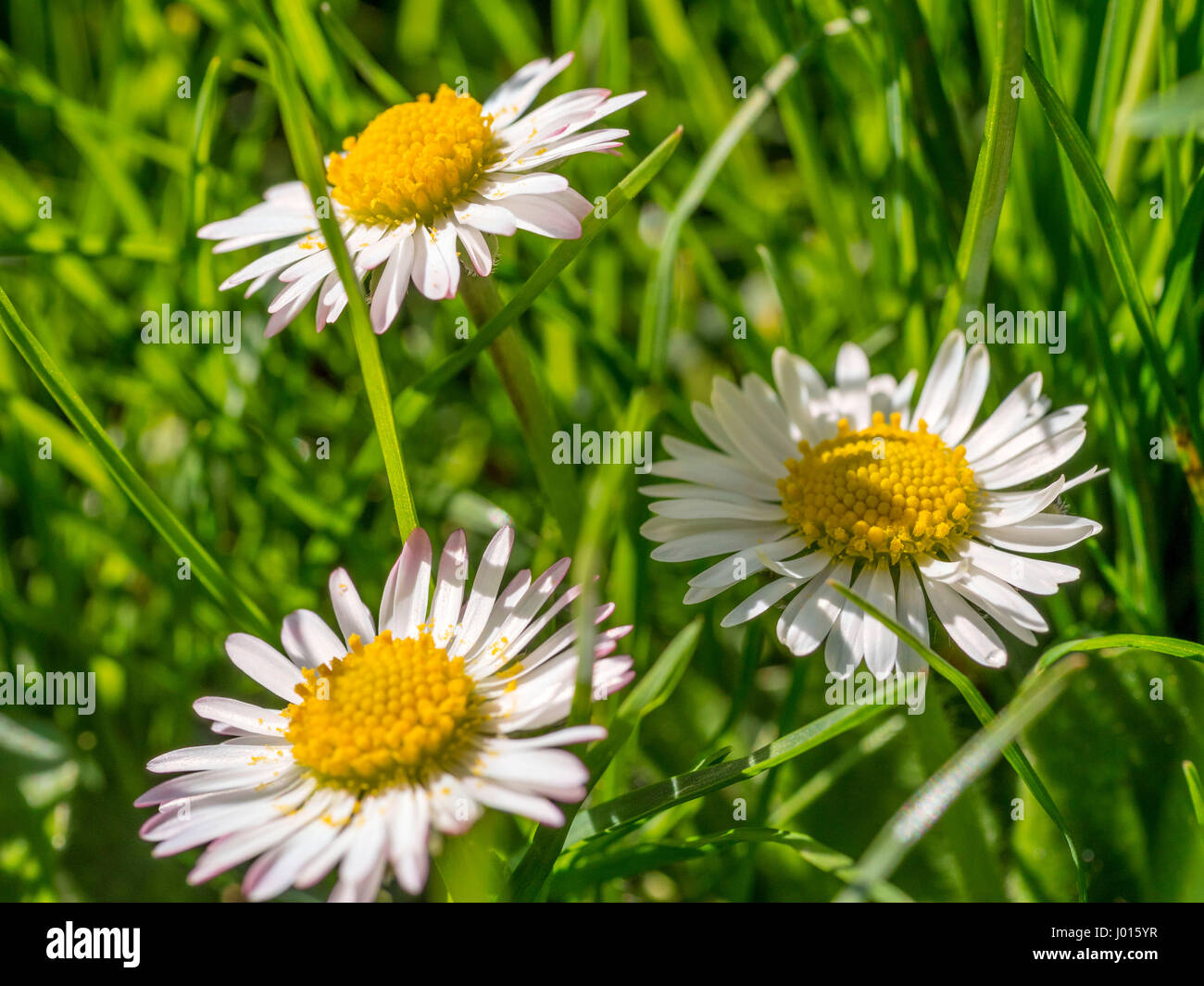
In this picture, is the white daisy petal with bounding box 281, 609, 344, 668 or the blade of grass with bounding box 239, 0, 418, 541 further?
the white daisy petal with bounding box 281, 609, 344, 668

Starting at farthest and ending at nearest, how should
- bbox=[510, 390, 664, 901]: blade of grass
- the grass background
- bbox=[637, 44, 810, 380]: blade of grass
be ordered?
bbox=[637, 44, 810, 380]: blade of grass, the grass background, bbox=[510, 390, 664, 901]: blade of grass

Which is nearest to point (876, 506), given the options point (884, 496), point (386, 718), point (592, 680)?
point (884, 496)

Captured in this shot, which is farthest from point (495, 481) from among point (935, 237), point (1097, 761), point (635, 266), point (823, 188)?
point (1097, 761)

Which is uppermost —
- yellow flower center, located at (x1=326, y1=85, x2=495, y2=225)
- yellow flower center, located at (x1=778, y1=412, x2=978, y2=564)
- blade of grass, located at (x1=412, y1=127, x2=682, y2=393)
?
yellow flower center, located at (x1=326, y1=85, x2=495, y2=225)

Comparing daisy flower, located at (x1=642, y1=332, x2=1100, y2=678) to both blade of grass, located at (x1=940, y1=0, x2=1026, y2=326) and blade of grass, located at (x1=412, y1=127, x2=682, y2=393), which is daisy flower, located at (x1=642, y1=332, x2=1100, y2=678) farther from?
blade of grass, located at (x1=412, y1=127, x2=682, y2=393)

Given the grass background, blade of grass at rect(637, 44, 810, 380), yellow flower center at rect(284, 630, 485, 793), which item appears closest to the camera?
yellow flower center at rect(284, 630, 485, 793)

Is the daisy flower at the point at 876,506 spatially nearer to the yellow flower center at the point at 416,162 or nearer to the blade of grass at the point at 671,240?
the blade of grass at the point at 671,240

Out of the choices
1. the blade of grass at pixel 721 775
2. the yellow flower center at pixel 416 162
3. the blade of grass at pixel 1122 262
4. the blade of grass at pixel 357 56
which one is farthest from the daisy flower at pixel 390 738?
the blade of grass at pixel 357 56

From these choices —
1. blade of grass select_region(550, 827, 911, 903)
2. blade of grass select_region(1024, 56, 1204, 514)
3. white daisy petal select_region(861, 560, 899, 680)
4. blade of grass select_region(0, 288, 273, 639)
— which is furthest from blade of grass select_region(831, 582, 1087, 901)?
blade of grass select_region(0, 288, 273, 639)

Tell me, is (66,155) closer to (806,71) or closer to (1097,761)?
(806,71)
